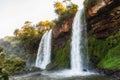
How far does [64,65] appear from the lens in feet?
131

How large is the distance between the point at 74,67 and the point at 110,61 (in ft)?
33.5

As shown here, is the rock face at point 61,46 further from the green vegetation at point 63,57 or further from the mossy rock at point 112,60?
the mossy rock at point 112,60

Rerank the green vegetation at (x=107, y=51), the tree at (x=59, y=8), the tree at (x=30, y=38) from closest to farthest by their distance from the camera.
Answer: the green vegetation at (x=107, y=51) < the tree at (x=59, y=8) < the tree at (x=30, y=38)

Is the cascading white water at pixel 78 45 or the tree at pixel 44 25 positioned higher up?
the tree at pixel 44 25

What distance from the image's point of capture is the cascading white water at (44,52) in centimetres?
4972

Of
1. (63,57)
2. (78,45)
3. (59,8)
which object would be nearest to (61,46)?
(63,57)

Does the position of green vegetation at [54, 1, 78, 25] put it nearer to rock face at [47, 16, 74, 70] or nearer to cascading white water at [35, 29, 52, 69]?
rock face at [47, 16, 74, 70]

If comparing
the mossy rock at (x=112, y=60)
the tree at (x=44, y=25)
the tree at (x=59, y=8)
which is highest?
the tree at (x=59, y=8)

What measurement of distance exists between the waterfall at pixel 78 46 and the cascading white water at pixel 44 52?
10.7 metres

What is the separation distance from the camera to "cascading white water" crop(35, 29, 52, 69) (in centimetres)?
4972

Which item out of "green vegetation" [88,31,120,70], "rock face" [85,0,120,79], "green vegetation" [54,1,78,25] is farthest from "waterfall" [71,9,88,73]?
"green vegetation" [54,1,78,25]

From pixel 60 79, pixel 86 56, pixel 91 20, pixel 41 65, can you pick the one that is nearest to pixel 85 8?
pixel 91 20

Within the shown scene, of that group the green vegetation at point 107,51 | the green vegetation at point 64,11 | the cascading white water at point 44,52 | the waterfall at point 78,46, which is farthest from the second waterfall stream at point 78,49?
the cascading white water at point 44,52

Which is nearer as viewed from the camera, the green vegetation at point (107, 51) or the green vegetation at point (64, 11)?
the green vegetation at point (107, 51)
